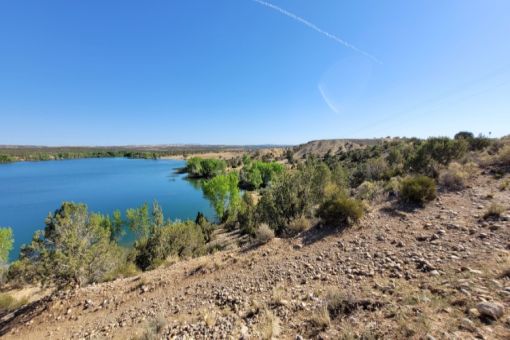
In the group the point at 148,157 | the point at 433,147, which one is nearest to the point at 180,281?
the point at 433,147

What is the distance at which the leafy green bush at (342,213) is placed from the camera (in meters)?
8.36

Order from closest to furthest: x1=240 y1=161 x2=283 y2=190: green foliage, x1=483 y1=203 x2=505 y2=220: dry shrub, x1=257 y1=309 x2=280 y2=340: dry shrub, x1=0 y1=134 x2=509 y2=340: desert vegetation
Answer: x1=257 y1=309 x2=280 y2=340: dry shrub < x1=483 y1=203 x2=505 y2=220: dry shrub < x1=0 y1=134 x2=509 y2=340: desert vegetation < x1=240 y1=161 x2=283 y2=190: green foliage

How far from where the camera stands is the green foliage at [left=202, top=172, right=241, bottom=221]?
3381 cm

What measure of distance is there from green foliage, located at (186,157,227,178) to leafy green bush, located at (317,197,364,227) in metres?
72.3

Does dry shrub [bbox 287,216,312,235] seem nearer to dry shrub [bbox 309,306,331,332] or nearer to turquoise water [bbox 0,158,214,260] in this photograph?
dry shrub [bbox 309,306,331,332]

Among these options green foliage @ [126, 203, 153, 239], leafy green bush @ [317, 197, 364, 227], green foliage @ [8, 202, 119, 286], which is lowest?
green foliage @ [126, 203, 153, 239]

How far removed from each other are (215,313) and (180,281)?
2.73m

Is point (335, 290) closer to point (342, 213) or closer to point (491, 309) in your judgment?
point (491, 309)

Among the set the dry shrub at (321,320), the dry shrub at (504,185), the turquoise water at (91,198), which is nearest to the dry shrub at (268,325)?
the dry shrub at (321,320)

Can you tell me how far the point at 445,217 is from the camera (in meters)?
7.70

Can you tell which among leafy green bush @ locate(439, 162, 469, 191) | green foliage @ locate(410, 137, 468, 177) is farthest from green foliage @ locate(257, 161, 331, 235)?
green foliage @ locate(410, 137, 468, 177)

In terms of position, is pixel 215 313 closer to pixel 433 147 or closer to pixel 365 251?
pixel 365 251

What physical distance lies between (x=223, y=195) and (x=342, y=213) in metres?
27.1

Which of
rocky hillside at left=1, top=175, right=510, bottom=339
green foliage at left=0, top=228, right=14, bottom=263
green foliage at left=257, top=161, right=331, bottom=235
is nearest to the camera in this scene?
rocky hillside at left=1, top=175, right=510, bottom=339
